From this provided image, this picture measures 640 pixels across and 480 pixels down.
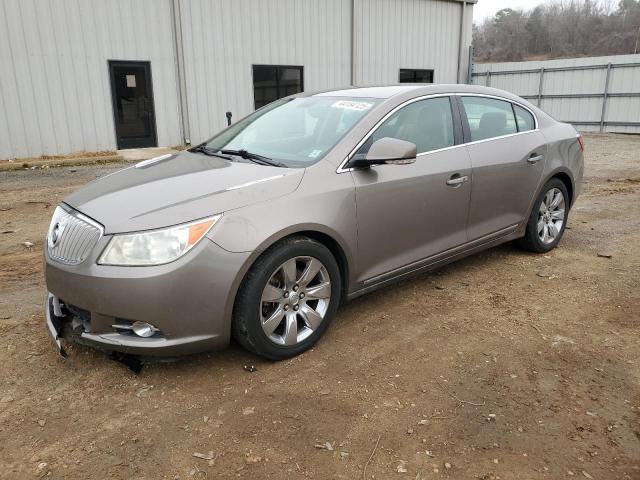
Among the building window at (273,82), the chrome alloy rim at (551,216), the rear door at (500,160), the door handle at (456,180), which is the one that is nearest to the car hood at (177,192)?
the door handle at (456,180)

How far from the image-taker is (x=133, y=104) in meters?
13.1

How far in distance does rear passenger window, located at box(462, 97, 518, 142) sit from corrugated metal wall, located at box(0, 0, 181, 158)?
10448mm

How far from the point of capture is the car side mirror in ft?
11.0

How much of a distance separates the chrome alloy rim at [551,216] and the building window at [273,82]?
11.0 meters

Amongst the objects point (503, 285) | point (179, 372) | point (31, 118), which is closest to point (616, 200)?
point (503, 285)

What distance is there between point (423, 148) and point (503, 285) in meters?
1.40

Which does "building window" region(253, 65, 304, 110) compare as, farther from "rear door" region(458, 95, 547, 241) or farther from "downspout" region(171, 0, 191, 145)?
"rear door" region(458, 95, 547, 241)

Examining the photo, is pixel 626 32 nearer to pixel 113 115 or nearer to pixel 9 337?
pixel 113 115

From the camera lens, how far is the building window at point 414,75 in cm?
1814

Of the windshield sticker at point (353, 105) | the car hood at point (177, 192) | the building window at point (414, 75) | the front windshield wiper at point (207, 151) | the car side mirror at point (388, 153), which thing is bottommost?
the car hood at point (177, 192)

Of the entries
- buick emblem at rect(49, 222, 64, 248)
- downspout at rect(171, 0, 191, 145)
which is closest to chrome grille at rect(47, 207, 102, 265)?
buick emblem at rect(49, 222, 64, 248)

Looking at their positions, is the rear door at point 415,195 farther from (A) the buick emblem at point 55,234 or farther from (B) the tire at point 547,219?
(A) the buick emblem at point 55,234

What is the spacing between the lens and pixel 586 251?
5.32 meters

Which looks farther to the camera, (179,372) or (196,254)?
(179,372)
